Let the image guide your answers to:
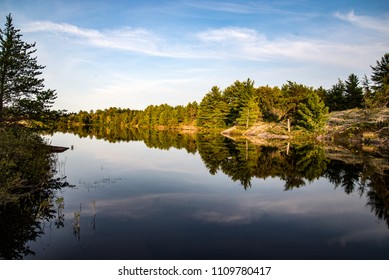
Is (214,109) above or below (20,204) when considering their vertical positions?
above

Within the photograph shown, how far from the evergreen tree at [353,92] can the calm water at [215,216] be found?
44577 millimetres

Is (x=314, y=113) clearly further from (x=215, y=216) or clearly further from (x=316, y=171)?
(x=215, y=216)

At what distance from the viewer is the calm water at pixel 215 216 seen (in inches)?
373

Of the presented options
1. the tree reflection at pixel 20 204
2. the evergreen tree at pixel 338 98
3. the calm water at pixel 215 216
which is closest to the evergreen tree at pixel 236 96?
the evergreen tree at pixel 338 98

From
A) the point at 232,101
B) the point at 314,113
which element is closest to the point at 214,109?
the point at 232,101

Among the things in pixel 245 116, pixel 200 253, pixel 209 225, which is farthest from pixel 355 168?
pixel 245 116

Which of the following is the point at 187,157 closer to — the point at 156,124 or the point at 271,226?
the point at 271,226

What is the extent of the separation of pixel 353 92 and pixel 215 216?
61.1 m

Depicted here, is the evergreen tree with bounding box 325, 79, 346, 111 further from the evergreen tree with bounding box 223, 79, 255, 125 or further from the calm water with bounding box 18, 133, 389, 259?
the calm water with bounding box 18, 133, 389, 259

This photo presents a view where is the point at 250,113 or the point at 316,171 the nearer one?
the point at 316,171

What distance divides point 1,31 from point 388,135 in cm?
5168

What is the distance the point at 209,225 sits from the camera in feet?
38.9

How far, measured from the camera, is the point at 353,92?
62.2m

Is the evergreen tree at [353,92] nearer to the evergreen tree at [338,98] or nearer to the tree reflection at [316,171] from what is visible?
the evergreen tree at [338,98]
